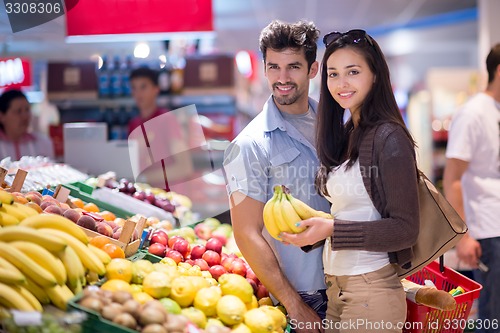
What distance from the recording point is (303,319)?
2.88 metres

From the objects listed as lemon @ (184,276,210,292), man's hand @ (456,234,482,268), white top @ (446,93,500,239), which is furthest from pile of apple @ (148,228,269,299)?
white top @ (446,93,500,239)

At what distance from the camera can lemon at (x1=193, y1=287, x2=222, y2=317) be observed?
260 centimetres

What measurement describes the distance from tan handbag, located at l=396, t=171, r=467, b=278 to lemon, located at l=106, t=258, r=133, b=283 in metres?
1.13

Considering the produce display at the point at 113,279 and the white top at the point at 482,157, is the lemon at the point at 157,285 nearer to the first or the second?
the produce display at the point at 113,279

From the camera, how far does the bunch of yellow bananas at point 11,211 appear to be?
8.29 ft

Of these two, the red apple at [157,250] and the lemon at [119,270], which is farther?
the red apple at [157,250]

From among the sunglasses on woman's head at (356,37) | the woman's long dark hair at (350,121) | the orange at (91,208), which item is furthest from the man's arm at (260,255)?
the orange at (91,208)

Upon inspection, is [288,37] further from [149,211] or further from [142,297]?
[149,211]

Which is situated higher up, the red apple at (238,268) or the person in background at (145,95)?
the person in background at (145,95)

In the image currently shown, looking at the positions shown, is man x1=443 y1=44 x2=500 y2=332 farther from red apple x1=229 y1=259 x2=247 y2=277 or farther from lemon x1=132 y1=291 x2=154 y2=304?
lemon x1=132 y1=291 x2=154 y2=304

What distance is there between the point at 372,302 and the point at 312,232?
39 centimetres

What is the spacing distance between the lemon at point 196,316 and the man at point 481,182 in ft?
7.27

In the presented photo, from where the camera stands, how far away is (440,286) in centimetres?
327

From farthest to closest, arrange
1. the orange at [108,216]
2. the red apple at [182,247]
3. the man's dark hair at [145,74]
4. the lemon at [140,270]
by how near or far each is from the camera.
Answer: the man's dark hair at [145,74], the orange at [108,216], the red apple at [182,247], the lemon at [140,270]
